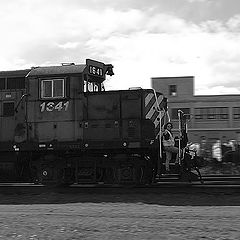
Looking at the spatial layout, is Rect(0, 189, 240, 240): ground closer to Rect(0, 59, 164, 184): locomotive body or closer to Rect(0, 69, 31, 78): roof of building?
Rect(0, 59, 164, 184): locomotive body

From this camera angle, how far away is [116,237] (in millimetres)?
7305

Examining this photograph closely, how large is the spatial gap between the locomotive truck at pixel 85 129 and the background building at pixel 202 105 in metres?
51.2

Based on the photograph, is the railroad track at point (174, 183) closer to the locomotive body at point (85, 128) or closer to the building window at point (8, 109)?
the locomotive body at point (85, 128)

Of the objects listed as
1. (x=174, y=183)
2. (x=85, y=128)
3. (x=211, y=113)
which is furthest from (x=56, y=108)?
(x=211, y=113)

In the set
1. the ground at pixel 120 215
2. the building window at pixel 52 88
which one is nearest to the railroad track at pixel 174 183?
the ground at pixel 120 215

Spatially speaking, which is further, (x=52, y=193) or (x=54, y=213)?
(x=52, y=193)

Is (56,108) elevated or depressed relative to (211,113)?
depressed

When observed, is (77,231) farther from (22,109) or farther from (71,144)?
(22,109)

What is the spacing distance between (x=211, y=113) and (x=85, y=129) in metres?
54.4

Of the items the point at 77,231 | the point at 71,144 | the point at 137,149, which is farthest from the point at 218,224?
the point at 71,144

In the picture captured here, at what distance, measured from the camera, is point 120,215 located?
31.7 ft

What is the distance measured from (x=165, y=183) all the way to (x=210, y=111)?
173 ft

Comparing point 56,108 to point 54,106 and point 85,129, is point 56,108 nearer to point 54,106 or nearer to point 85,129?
point 54,106

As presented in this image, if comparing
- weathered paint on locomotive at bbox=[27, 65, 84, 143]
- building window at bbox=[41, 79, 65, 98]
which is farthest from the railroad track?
building window at bbox=[41, 79, 65, 98]
